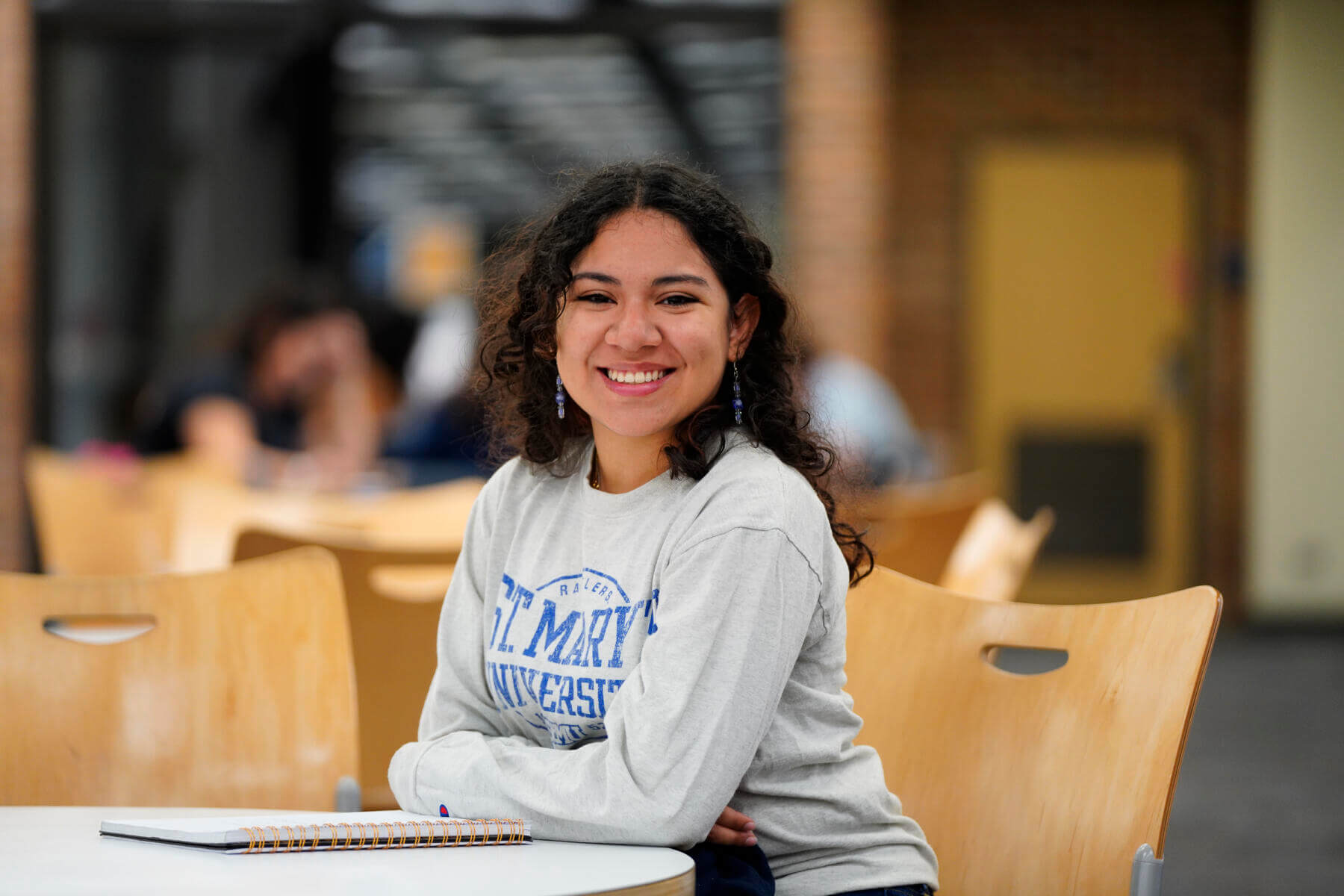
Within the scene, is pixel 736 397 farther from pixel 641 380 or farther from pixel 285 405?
pixel 285 405

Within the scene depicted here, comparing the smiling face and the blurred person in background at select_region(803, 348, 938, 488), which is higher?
the smiling face

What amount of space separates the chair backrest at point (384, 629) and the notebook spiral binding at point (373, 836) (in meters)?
1.05

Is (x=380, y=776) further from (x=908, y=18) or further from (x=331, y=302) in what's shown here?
(x=908, y=18)

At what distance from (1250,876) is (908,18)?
16.6 feet

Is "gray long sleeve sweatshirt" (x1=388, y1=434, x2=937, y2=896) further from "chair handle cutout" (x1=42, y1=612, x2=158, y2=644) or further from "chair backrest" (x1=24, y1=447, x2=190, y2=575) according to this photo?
"chair backrest" (x1=24, y1=447, x2=190, y2=575)

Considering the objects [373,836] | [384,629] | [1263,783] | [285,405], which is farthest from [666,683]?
[285,405]

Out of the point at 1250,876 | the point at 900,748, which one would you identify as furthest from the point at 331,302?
the point at 900,748

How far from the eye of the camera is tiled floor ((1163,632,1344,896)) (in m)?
3.63

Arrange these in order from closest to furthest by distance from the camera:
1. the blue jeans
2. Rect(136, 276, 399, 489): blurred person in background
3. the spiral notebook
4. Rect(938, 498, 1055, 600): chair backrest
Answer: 1. the spiral notebook
2. the blue jeans
3. Rect(938, 498, 1055, 600): chair backrest
4. Rect(136, 276, 399, 489): blurred person in background

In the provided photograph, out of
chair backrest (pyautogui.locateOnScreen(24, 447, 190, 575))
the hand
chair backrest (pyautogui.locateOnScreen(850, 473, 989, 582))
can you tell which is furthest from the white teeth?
chair backrest (pyautogui.locateOnScreen(24, 447, 190, 575))

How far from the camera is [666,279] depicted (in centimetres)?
155

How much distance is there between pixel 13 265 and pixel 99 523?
10.8ft

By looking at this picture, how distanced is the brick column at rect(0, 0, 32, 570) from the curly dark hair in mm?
A: 5328

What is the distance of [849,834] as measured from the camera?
4.92ft
